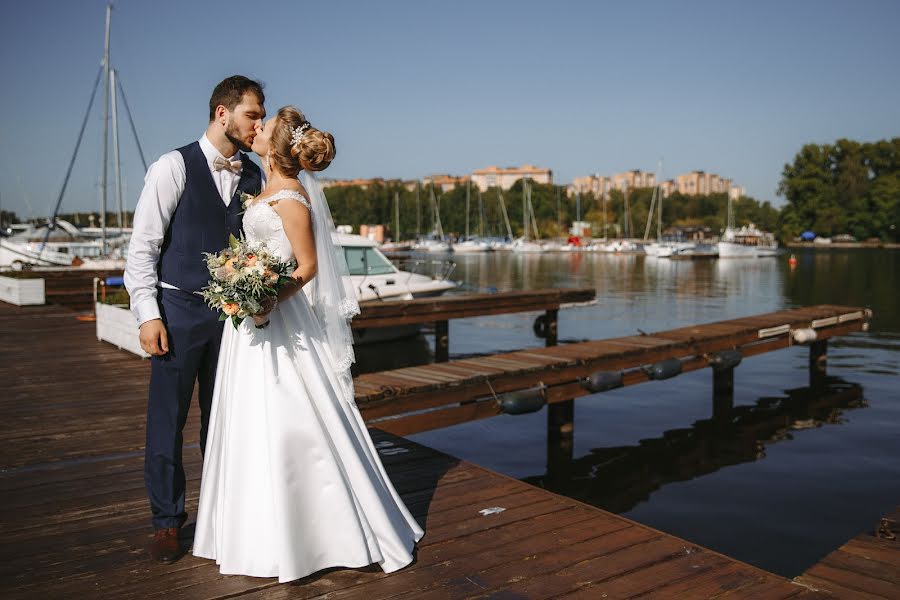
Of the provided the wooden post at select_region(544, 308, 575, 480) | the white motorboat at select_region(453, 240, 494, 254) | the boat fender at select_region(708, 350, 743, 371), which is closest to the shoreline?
the white motorboat at select_region(453, 240, 494, 254)

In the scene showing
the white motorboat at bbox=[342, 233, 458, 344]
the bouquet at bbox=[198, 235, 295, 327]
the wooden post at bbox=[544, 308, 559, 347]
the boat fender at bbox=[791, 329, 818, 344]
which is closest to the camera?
the bouquet at bbox=[198, 235, 295, 327]

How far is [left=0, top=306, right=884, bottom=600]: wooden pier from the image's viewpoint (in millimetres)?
3537

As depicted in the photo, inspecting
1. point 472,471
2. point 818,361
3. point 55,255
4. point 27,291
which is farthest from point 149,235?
point 55,255

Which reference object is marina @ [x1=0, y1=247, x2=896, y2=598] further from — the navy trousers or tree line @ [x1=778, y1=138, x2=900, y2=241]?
tree line @ [x1=778, y1=138, x2=900, y2=241]

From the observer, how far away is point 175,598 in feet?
11.1

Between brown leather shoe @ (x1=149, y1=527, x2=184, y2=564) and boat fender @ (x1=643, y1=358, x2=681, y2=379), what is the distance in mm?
7436

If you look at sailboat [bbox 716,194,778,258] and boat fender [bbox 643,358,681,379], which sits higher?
A: sailboat [bbox 716,194,778,258]

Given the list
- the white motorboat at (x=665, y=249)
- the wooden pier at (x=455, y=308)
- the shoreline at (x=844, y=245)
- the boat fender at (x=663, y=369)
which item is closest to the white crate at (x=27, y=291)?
the wooden pier at (x=455, y=308)

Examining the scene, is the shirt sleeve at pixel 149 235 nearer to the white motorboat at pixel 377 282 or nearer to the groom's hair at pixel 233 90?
the groom's hair at pixel 233 90

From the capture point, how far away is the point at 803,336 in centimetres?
1316

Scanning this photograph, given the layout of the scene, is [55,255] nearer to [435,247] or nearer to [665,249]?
[665,249]

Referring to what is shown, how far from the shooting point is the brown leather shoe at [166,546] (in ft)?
12.3

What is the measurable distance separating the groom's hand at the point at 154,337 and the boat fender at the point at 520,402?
4963mm

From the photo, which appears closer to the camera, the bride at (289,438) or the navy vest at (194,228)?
the bride at (289,438)
